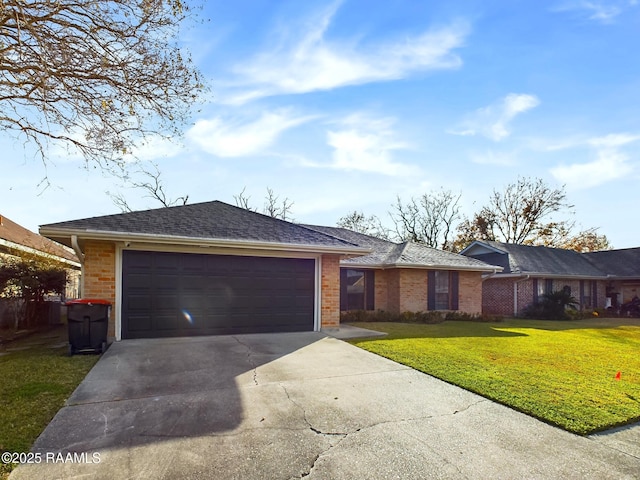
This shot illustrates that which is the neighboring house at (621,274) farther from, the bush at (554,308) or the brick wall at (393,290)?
the brick wall at (393,290)

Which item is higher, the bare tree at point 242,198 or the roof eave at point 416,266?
the bare tree at point 242,198

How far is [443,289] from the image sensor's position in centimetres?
1650

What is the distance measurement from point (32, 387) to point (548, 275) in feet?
70.0

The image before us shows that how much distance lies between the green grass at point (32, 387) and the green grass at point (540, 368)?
5223 millimetres

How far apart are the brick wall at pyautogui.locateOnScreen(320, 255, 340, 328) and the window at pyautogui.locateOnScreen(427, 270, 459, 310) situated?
6.28 meters

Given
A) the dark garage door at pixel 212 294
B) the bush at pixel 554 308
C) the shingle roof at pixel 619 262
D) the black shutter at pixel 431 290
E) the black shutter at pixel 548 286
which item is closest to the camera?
the dark garage door at pixel 212 294

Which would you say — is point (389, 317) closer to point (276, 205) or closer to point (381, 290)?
point (381, 290)

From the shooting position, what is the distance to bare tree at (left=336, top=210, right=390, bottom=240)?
37.6m

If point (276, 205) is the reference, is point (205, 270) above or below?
below

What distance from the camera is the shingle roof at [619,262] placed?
22.7m

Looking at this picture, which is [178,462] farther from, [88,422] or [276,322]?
[276,322]

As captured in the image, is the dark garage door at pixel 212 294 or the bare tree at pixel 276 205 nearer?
the dark garage door at pixel 212 294

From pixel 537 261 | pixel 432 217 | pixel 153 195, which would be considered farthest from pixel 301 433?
pixel 432 217

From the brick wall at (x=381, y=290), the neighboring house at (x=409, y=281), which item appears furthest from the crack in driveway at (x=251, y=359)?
the brick wall at (x=381, y=290)
